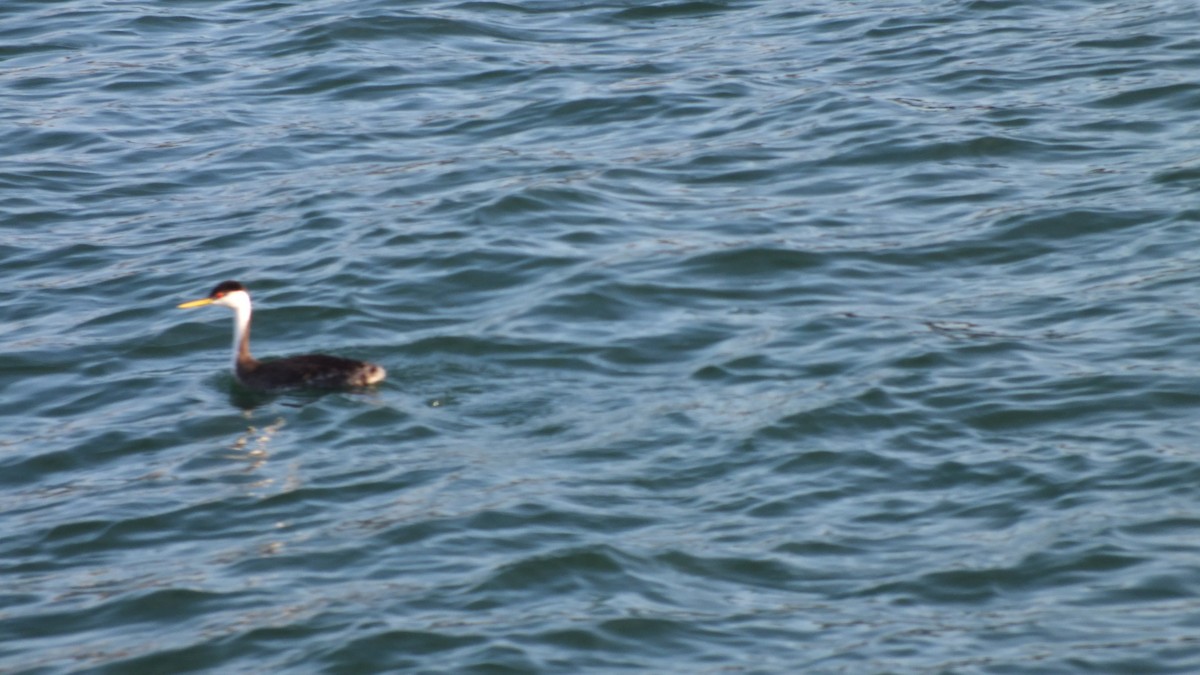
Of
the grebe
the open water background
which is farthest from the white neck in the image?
the open water background

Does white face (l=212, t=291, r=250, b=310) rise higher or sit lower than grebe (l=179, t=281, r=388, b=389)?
higher

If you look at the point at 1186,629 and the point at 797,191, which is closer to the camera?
the point at 1186,629

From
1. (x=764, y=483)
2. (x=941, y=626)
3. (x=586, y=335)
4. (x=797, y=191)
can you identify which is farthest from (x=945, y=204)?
(x=941, y=626)

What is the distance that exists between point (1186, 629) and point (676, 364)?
14.5ft

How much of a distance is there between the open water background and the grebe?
0.13 m

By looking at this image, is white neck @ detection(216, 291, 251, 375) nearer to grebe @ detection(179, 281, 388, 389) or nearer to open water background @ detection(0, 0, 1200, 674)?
grebe @ detection(179, 281, 388, 389)

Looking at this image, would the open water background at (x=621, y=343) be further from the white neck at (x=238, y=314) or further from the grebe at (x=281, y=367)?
the white neck at (x=238, y=314)

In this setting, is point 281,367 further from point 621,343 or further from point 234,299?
point 621,343

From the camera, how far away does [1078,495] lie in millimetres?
10266

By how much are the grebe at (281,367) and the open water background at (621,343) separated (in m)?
0.13

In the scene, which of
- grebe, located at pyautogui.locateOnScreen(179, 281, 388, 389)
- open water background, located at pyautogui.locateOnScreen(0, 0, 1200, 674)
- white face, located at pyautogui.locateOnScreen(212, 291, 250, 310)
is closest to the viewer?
open water background, located at pyautogui.locateOnScreen(0, 0, 1200, 674)

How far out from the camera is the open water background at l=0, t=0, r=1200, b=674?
939 cm

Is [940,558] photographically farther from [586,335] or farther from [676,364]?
[586,335]

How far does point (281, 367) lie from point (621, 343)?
220cm
